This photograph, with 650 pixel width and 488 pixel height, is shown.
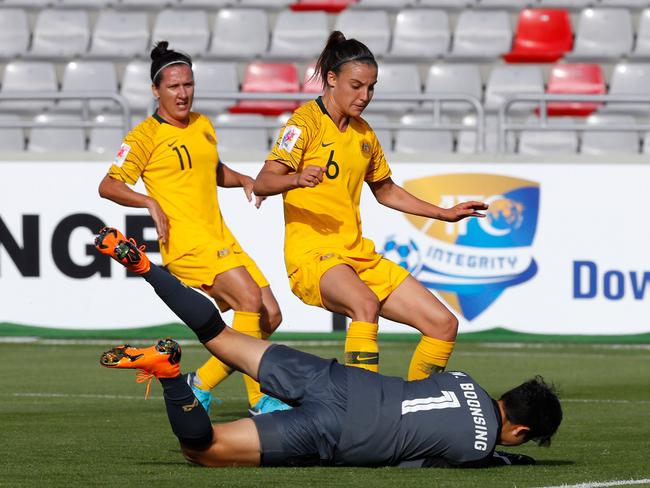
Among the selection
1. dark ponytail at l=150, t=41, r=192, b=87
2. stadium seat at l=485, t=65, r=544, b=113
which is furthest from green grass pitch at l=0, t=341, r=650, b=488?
stadium seat at l=485, t=65, r=544, b=113

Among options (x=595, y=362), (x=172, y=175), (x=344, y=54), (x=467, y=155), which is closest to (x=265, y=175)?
(x=344, y=54)

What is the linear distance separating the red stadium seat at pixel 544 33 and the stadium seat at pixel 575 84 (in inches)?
35.3

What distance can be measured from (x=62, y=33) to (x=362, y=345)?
13.6 m

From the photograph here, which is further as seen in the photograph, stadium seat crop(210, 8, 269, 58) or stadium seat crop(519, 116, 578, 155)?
stadium seat crop(210, 8, 269, 58)

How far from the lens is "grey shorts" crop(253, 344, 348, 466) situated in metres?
6.29

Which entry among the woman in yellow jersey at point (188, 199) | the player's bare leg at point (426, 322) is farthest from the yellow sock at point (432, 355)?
the woman in yellow jersey at point (188, 199)

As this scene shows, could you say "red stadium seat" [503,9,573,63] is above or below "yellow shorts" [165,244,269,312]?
above

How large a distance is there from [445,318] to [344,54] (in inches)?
61.7

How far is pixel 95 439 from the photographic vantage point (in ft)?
25.6

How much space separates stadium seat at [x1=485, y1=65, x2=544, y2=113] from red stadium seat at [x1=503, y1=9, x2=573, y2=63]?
88 cm

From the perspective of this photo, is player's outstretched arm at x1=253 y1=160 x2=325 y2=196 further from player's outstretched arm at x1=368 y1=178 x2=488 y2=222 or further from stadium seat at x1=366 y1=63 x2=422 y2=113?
stadium seat at x1=366 y1=63 x2=422 y2=113

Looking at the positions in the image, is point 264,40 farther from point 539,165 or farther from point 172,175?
point 172,175

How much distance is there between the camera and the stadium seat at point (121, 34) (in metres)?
19.8

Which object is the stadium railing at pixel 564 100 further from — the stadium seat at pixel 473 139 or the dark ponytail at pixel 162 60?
the dark ponytail at pixel 162 60
